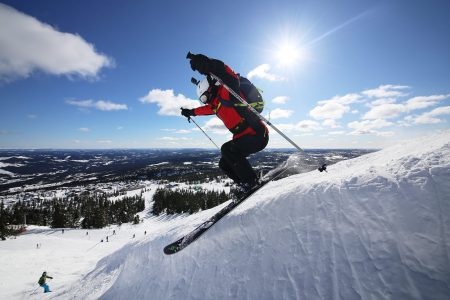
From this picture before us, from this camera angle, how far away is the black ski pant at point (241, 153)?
19.7 feet

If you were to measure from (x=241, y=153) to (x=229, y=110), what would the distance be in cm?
125

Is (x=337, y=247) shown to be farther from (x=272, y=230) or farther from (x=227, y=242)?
(x=227, y=242)

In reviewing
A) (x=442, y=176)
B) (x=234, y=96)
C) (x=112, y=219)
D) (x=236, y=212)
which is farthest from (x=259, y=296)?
(x=112, y=219)

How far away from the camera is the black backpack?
585cm

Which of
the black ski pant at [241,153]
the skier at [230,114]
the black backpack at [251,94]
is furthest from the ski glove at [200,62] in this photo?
the black ski pant at [241,153]

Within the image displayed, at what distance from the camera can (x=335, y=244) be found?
3.53m

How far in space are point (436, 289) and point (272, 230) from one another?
238 centimetres

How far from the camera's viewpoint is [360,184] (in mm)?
4168

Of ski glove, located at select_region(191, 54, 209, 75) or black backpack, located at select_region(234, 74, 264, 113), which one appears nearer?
ski glove, located at select_region(191, 54, 209, 75)

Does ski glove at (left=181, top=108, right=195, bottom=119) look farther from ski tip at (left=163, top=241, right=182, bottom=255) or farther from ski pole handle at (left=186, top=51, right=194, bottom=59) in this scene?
ski tip at (left=163, top=241, right=182, bottom=255)

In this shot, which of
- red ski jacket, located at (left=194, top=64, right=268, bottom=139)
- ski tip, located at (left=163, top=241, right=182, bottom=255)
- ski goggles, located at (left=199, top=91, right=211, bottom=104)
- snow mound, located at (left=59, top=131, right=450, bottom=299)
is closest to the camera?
snow mound, located at (left=59, top=131, right=450, bottom=299)

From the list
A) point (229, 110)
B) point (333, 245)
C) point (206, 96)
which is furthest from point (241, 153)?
point (333, 245)

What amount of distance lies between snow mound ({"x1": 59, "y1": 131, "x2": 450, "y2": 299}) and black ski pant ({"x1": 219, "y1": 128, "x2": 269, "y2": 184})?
1.19 metres

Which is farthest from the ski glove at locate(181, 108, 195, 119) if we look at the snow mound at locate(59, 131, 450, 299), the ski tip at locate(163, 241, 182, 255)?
the ski tip at locate(163, 241, 182, 255)
